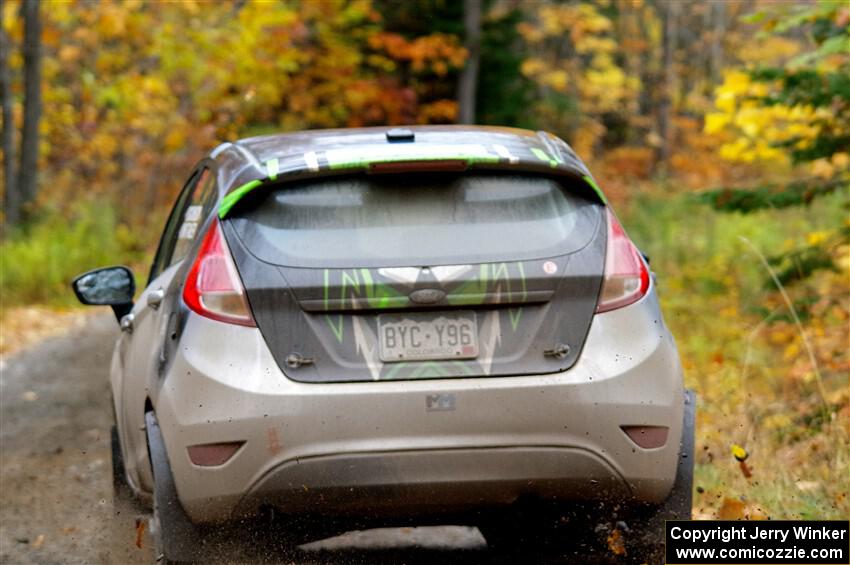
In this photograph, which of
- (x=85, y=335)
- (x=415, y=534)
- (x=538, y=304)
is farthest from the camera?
(x=85, y=335)

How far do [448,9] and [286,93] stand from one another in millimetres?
4652

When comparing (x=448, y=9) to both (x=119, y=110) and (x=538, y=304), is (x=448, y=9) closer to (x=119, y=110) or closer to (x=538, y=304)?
(x=119, y=110)

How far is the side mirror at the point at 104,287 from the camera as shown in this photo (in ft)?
19.8

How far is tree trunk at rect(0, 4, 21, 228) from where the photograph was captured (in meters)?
19.1

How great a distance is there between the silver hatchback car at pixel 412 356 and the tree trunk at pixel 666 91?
37.1 metres

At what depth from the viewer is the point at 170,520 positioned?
15.1 ft

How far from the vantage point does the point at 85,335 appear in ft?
45.0

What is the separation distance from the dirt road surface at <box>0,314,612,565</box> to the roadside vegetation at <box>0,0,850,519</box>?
137 centimetres

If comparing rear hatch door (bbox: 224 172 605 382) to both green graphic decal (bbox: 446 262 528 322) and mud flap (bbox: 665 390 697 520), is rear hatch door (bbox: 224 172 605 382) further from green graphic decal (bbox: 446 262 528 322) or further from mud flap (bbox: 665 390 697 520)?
mud flap (bbox: 665 390 697 520)

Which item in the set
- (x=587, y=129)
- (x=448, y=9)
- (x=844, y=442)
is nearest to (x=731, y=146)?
(x=844, y=442)

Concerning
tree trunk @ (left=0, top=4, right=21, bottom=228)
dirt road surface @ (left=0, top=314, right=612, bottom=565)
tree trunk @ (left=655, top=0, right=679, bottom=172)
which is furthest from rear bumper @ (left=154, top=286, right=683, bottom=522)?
tree trunk @ (left=655, top=0, right=679, bottom=172)

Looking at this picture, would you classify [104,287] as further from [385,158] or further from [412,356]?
[412,356]

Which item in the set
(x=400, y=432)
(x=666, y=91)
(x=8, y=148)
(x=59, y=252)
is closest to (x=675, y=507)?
(x=400, y=432)

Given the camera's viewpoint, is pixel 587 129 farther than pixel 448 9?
Yes
